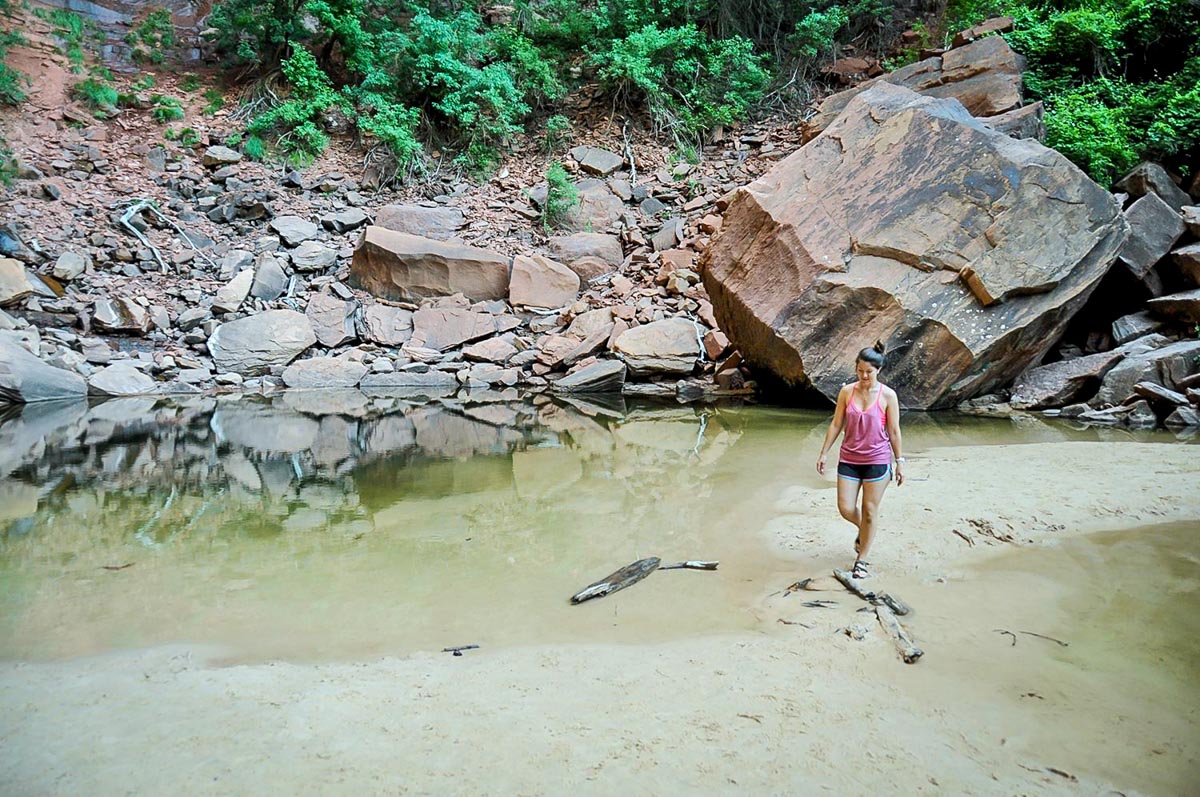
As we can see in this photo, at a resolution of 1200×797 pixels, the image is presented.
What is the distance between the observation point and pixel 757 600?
3357 mm

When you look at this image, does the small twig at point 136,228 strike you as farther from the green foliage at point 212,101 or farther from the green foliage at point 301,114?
the green foliage at point 212,101

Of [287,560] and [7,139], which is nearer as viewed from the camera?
[287,560]

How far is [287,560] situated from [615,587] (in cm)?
208

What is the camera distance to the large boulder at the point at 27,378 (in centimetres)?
1043

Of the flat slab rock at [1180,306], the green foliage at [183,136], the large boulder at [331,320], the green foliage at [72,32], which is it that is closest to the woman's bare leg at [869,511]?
the flat slab rock at [1180,306]

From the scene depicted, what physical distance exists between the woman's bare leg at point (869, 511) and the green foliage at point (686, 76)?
15389 mm

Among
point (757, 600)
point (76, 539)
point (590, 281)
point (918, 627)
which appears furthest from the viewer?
point (590, 281)

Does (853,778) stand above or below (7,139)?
below

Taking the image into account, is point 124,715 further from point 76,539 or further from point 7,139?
point 7,139

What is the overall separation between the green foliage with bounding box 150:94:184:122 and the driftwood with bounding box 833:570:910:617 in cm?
1903

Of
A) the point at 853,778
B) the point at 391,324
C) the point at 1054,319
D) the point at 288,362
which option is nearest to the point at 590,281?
the point at 391,324

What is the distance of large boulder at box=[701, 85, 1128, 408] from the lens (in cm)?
826

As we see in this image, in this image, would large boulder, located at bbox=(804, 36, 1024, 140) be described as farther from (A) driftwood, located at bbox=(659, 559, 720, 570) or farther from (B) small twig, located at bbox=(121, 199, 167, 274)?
(B) small twig, located at bbox=(121, 199, 167, 274)

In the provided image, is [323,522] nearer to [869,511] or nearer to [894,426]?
[869,511]
